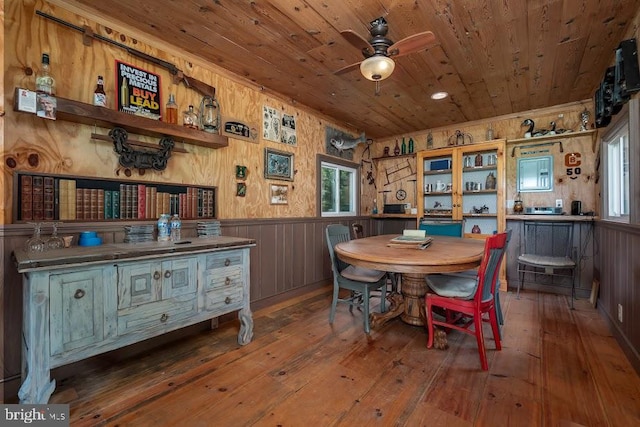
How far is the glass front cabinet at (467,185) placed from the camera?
4.07 m

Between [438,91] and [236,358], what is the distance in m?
3.51

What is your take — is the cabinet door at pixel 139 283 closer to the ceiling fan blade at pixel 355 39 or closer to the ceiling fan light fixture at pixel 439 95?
the ceiling fan blade at pixel 355 39

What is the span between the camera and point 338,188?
4.66 meters

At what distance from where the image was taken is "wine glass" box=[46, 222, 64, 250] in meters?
1.72

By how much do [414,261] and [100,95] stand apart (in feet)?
8.12

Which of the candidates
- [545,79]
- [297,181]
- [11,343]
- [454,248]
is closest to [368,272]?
[454,248]

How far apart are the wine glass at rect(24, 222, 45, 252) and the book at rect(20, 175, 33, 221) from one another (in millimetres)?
113

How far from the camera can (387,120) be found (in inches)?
173

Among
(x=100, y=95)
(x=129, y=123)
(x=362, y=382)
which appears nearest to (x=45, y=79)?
(x=100, y=95)

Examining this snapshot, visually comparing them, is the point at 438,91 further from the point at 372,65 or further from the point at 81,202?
the point at 81,202

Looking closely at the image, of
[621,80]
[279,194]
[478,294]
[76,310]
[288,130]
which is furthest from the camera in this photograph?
[288,130]

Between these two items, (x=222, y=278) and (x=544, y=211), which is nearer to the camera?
(x=222, y=278)

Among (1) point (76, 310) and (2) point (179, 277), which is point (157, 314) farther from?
(1) point (76, 310)

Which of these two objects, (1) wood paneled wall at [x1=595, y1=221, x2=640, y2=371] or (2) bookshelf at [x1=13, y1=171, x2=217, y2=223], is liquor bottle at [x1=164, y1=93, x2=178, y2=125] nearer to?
(2) bookshelf at [x1=13, y1=171, x2=217, y2=223]
